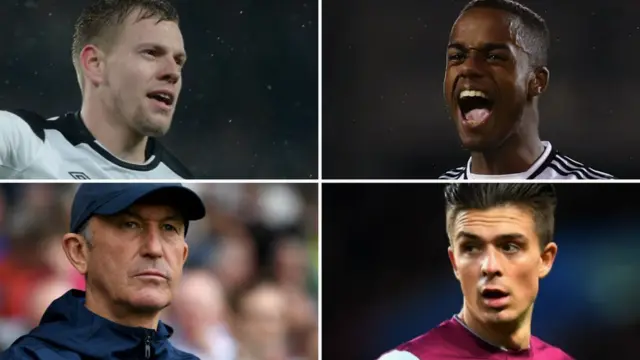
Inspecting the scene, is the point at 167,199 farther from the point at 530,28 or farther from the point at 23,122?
the point at 530,28

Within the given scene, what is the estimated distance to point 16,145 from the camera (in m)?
2.23

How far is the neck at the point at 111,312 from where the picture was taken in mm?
2182

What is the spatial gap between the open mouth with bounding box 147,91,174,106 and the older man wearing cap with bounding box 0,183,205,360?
20 centimetres

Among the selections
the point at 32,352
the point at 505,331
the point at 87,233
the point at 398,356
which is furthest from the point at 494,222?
the point at 32,352

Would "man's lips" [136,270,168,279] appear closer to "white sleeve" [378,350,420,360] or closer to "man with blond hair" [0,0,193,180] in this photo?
"man with blond hair" [0,0,193,180]

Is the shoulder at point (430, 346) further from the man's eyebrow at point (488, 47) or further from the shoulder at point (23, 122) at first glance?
the shoulder at point (23, 122)

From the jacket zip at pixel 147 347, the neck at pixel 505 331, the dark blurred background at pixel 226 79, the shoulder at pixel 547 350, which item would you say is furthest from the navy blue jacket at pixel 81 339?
the shoulder at pixel 547 350

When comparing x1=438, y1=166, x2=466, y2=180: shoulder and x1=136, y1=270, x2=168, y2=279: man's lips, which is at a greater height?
x1=438, y1=166, x2=466, y2=180: shoulder

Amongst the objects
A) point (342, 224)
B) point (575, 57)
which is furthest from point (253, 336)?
point (575, 57)

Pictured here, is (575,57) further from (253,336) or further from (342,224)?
(253,336)

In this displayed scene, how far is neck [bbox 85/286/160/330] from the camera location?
7.16ft

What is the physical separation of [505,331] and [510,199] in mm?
295

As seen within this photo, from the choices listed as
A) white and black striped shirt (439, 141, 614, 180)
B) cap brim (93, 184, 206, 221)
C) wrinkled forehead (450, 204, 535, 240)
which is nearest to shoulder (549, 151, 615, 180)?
white and black striped shirt (439, 141, 614, 180)

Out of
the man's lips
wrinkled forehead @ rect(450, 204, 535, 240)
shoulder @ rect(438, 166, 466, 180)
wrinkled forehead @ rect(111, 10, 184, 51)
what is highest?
wrinkled forehead @ rect(111, 10, 184, 51)
